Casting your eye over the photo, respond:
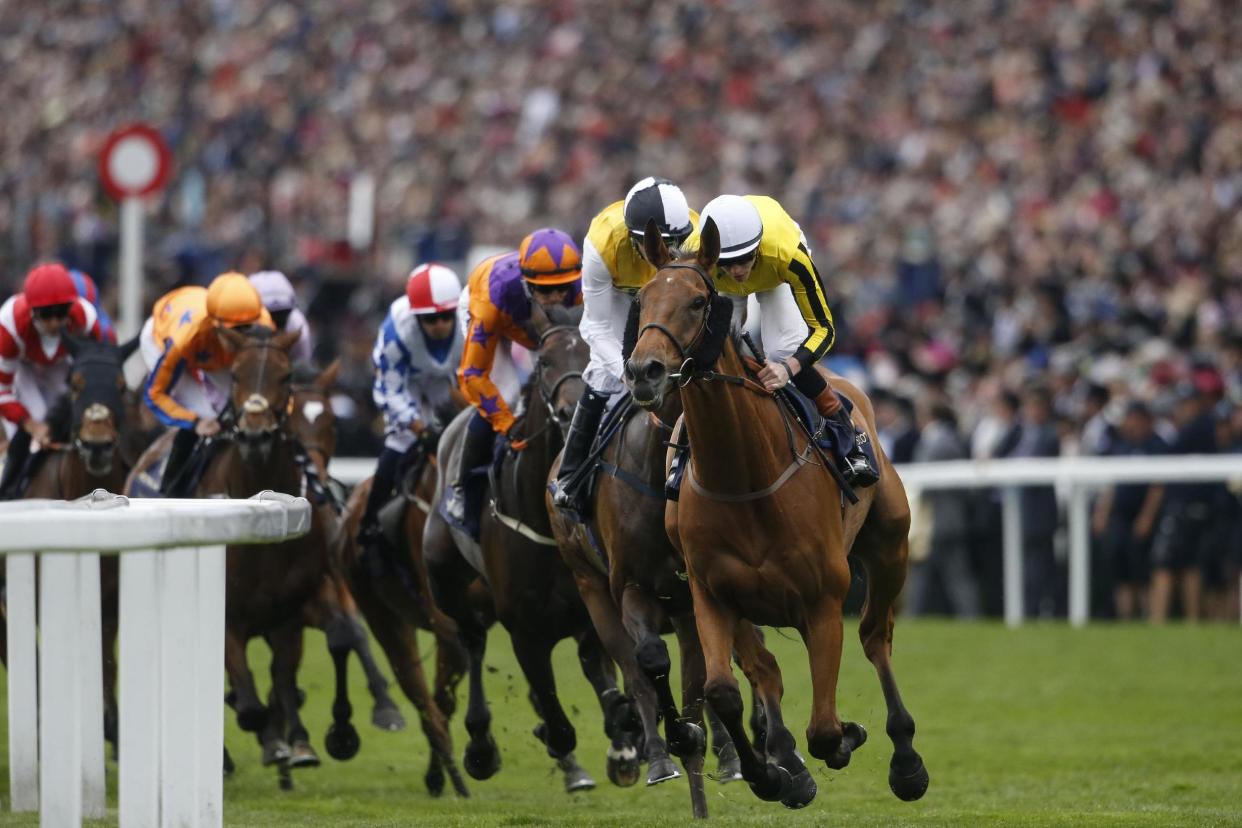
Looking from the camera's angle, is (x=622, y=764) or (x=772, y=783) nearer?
(x=772, y=783)

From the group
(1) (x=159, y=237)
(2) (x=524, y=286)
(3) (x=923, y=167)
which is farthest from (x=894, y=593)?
(1) (x=159, y=237)

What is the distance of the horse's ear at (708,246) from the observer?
6473 mm

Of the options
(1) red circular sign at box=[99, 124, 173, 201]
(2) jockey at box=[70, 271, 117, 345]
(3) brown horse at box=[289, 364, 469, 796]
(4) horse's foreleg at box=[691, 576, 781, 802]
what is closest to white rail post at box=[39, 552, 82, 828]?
(4) horse's foreleg at box=[691, 576, 781, 802]

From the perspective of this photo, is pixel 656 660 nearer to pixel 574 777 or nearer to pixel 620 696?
pixel 620 696

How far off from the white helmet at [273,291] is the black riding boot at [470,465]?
205cm

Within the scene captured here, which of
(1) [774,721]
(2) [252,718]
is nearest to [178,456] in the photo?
(2) [252,718]

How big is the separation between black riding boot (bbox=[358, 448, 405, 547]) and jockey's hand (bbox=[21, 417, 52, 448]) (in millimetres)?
1584

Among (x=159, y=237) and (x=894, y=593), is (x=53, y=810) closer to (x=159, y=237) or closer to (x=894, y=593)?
(x=894, y=593)

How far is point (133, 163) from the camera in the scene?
14211 mm

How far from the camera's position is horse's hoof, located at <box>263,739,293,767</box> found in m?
9.18

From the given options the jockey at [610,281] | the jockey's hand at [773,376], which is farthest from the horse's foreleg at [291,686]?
the jockey's hand at [773,376]

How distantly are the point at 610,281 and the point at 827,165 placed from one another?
16.7 metres

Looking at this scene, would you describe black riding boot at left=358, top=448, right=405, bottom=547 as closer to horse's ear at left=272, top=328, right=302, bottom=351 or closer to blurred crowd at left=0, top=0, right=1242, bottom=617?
horse's ear at left=272, top=328, right=302, bottom=351

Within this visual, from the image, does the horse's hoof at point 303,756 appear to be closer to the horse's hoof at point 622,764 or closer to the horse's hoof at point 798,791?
the horse's hoof at point 622,764
